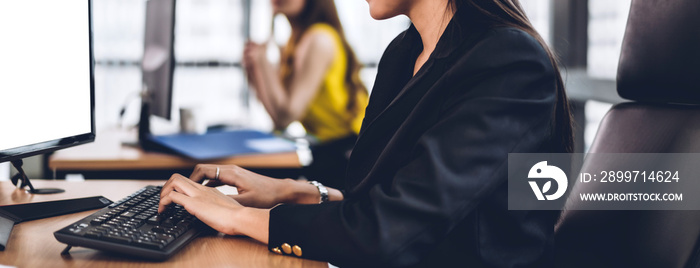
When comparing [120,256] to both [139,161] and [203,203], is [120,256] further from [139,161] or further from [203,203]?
[139,161]

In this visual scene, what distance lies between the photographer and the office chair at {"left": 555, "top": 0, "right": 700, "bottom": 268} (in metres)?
0.86

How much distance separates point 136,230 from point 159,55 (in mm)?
1313

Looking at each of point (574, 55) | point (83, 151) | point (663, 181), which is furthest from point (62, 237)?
point (574, 55)

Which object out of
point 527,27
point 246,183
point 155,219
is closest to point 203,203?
point 155,219

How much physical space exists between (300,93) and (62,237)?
6.02ft

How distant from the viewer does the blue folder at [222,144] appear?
1769mm

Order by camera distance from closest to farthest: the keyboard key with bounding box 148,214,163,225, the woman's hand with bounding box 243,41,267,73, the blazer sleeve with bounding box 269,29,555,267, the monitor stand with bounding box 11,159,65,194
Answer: the blazer sleeve with bounding box 269,29,555,267, the keyboard key with bounding box 148,214,163,225, the monitor stand with bounding box 11,159,65,194, the woman's hand with bounding box 243,41,267,73

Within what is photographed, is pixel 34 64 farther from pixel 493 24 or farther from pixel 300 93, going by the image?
pixel 300 93

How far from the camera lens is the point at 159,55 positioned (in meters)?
2.02

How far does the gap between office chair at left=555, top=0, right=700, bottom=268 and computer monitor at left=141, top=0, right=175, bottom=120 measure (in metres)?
1.35

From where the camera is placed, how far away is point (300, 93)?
8.50 ft

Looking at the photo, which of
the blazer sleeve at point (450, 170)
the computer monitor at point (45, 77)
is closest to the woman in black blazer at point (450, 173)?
the blazer sleeve at point (450, 170)

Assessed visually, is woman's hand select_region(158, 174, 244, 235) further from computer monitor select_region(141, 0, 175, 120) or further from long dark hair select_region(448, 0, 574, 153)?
computer monitor select_region(141, 0, 175, 120)

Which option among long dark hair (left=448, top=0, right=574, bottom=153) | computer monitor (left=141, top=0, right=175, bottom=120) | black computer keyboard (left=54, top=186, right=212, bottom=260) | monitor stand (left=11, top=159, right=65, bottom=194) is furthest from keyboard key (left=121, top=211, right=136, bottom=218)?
computer monitor (left=141, top=0, right=175, bottom=120)
